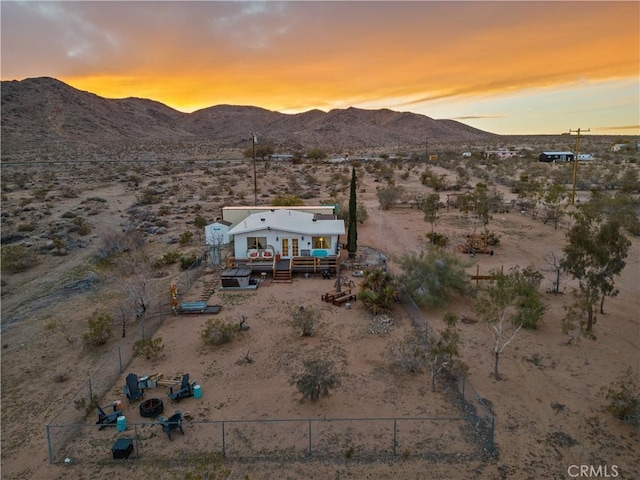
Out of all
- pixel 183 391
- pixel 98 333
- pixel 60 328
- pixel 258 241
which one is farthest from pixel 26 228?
pixel 183 391

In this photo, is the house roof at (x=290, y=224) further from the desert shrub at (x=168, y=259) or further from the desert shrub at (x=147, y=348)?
the desert shrub at (x=147, y=348)

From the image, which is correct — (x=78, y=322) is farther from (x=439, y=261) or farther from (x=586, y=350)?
(x=586, y=350)

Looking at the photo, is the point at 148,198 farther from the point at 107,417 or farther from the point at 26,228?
the point at 107,417

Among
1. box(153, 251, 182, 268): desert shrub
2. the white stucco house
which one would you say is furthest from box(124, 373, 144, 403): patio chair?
box(153, 251, 182, 268): desert shrub

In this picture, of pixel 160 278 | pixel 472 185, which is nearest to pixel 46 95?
pixel 472 185

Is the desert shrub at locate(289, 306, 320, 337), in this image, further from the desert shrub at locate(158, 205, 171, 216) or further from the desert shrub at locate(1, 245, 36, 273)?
the desert shrub at locate(158, 205, 171, 216)

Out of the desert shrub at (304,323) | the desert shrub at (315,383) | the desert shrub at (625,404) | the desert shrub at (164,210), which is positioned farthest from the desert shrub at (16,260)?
the desert shrub at (625,404)
